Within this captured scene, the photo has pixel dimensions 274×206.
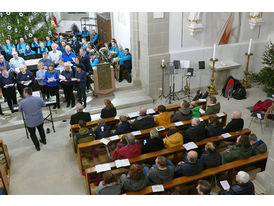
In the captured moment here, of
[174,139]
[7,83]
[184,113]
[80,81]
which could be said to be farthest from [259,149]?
[7,83]

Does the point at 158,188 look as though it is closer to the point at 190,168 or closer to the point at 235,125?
the point at 190,168

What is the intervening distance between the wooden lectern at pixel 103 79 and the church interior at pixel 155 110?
3 cm

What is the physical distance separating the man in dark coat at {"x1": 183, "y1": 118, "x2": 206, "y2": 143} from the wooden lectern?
13.0ft

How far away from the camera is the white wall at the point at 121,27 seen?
11188 mm

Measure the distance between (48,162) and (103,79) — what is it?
3.41m

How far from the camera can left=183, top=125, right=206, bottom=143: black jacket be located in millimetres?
5500

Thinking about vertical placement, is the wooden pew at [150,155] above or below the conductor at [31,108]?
below

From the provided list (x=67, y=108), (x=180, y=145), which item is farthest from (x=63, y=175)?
(x=67, y=108)

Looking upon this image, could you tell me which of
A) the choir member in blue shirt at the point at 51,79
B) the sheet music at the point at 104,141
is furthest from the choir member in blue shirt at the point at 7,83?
the sheet music at the point at 104,141

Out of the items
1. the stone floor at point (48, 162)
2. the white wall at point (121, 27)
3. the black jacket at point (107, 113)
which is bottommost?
the stone floor at point (48, 162)

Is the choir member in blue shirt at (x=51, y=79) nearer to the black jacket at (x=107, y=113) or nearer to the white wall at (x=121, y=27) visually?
the black jacket at (x=107, y=113)

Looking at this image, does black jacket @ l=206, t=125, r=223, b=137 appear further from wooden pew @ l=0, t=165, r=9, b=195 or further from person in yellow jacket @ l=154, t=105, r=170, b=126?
wooden pew @ l=0, t=165, r=9, b=195

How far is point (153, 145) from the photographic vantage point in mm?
5285

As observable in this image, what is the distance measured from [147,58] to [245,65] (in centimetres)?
369
